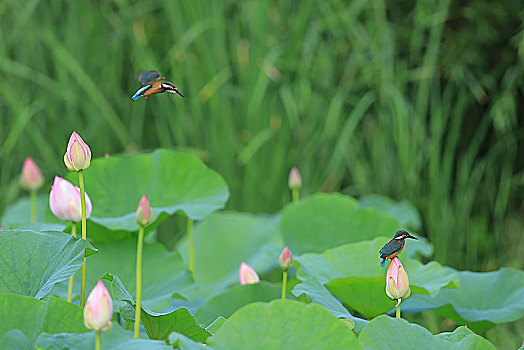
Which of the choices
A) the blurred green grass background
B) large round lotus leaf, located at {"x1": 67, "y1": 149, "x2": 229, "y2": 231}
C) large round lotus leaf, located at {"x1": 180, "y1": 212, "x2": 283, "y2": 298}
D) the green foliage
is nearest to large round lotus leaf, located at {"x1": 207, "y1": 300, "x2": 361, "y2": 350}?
the green foliage

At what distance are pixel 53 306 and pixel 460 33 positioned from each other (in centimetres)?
226

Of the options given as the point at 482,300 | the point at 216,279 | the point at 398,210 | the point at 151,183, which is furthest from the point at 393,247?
the point at 398,210

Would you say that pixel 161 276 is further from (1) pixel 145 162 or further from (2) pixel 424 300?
(2) pixel 424 300

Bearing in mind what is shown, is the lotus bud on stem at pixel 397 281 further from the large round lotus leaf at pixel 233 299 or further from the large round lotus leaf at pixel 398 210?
the large round lotus leaf at pixel 398 210

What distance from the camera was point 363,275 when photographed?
35.2 inches

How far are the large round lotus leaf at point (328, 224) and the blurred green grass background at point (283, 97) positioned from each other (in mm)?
833

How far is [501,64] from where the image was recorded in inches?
98.0

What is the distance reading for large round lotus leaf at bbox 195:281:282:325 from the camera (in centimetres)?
90

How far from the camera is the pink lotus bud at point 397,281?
680 millimetres

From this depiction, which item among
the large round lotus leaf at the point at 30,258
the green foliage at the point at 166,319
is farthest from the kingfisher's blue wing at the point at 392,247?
the large round lotus leaf at the point at 30,258

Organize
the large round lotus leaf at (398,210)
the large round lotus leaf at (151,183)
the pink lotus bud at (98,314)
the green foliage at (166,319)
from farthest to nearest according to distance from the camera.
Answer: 1. the large round lotus leaf at (398,210)
2. the large round lotus leaf at (151,183)
3. the green foliage at (166,319)
4. the pink lotus bud at (98,314)

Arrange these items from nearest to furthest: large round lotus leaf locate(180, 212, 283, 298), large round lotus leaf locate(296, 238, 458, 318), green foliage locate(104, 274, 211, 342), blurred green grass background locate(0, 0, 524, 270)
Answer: green foliage locate(104, 274, 211, 342), large round lotus leaf locate(296, 238, 458, 318), large round lotus leaf locate(180, 212, 283, 298), blurred green grass background locate(0, 0, 524, 270)

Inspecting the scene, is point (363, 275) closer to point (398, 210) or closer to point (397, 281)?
point (397, 281)

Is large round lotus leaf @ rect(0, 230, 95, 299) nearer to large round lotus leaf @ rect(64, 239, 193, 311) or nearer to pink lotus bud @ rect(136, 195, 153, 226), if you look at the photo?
pink lotus bud @ rect(136, 195, 153, 226)
